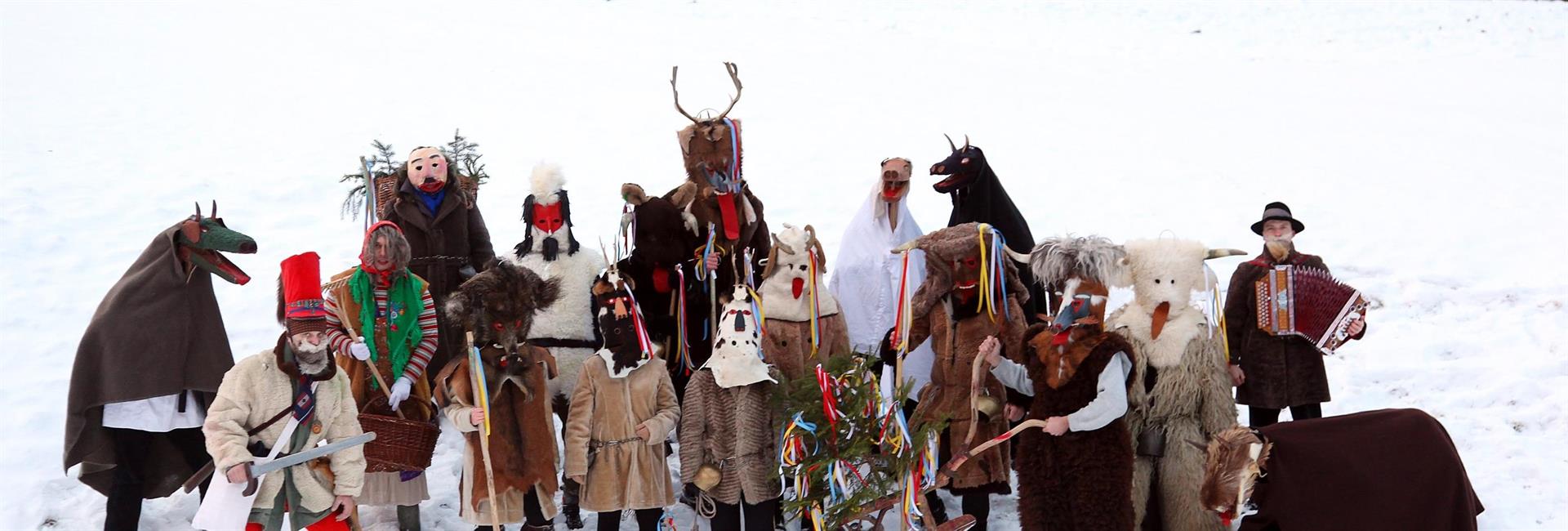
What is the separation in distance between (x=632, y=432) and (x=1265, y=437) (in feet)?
9.50

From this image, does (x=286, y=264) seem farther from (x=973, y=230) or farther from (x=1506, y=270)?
(x=1506, y=270)

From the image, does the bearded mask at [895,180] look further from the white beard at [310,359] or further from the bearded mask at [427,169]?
the white beard at [310,359]

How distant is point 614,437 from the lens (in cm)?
587

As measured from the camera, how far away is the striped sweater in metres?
5.77

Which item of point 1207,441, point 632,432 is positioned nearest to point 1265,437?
point 1207,441

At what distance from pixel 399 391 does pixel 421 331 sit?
361mm

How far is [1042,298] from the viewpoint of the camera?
23.0ft

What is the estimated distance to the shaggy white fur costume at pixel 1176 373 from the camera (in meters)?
5.61

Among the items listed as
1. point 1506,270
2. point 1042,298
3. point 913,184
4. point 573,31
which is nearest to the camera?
point 1042,298

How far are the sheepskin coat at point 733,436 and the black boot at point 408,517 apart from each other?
149cm

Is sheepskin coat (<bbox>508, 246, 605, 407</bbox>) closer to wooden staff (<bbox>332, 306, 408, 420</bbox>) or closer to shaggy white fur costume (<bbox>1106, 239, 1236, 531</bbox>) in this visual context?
wooden staff (<bbox>332, 306, 408, 420</bbox>)

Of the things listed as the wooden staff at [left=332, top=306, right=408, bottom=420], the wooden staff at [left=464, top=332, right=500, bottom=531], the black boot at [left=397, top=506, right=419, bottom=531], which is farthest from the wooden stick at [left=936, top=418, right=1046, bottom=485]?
the black boot at [left=397, top=506, right=419, bottom=531]

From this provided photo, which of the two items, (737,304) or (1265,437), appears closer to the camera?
(1265,437)

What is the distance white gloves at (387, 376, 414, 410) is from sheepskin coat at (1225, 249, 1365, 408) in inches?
164
